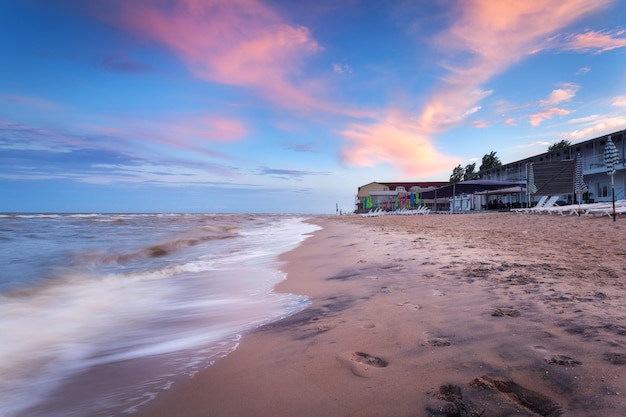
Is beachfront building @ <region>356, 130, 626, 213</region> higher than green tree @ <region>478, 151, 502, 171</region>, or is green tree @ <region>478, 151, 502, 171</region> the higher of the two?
green tree @ <region>478, 151, 502, 171</region>

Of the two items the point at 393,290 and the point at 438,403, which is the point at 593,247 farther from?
the point at 438,403

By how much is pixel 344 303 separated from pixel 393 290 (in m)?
0.69

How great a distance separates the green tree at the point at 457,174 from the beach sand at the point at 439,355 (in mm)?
71976

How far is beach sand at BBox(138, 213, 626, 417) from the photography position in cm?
179

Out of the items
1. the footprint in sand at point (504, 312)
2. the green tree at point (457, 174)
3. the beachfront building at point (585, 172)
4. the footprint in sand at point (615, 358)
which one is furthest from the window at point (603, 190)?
the green tree at point (457, 174)

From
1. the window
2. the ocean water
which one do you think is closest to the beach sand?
the ocean water

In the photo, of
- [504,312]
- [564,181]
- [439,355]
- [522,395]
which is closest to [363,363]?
[439,355]

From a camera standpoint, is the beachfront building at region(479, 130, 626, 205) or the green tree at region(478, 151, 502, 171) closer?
the beachfront building at region(479, 130, 626, 205)

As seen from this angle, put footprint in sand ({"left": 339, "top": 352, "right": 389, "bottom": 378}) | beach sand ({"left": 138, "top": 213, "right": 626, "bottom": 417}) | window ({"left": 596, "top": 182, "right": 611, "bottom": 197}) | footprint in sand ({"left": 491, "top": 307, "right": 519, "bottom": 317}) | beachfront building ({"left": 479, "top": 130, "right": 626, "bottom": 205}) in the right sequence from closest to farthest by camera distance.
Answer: beach sand ({"left": 138, "top": 213, "right": 626, "bottom": 417}), footprint in sand ({"left": 339, "top": 352, "right": 389, "bottom": 378}), footprint in sand ({"left": 491, "top": 307, "right": 519, "bottom": 317}), beachfront building ({"left": 479, "top": 130, "right": 626, "bottom": 205}), window ({"left": 596, "top": 182, "right": 611, "bottom": 197})

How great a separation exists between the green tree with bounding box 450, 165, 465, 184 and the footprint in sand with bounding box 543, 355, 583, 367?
74353 mm

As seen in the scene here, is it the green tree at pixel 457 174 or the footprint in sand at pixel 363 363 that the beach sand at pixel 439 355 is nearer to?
the footprint in sand at pixel 363 363

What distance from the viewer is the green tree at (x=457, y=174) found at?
71.0m

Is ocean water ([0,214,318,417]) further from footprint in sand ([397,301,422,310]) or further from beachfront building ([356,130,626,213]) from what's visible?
beachfront building ([356,130,626,213])

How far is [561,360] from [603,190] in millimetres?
35090
